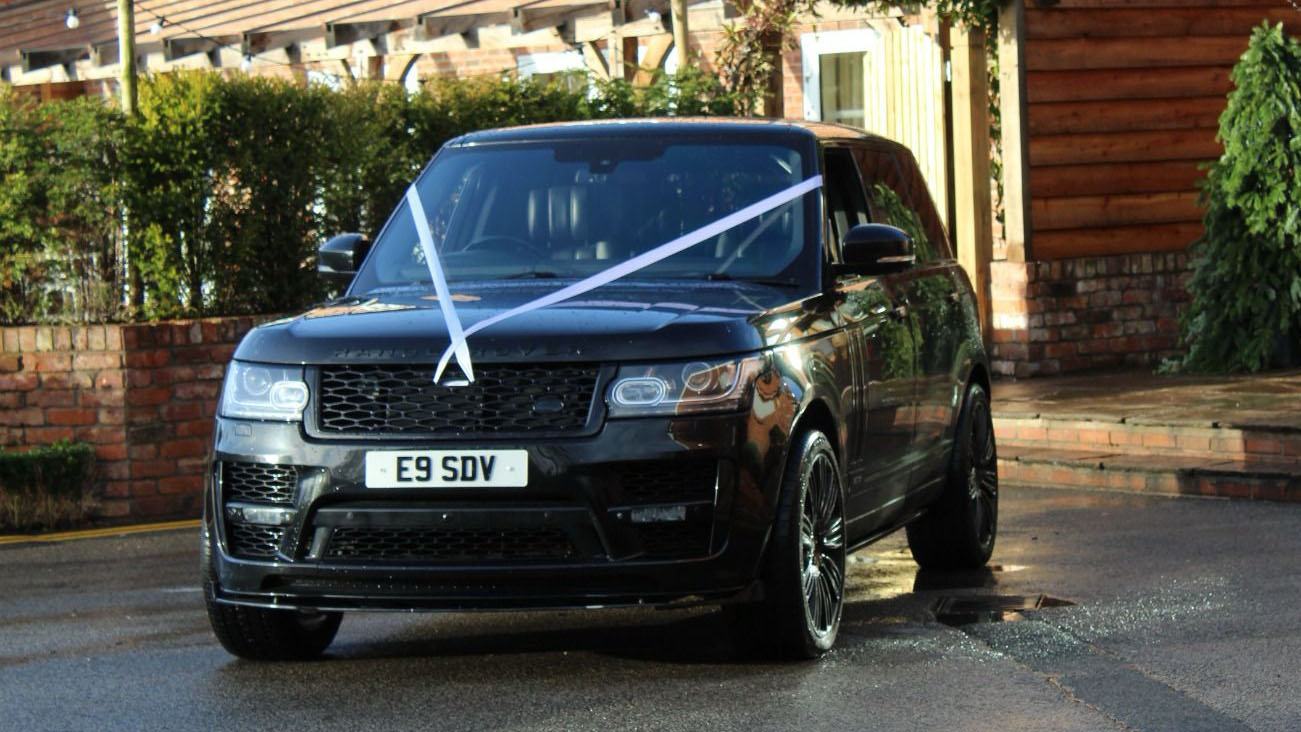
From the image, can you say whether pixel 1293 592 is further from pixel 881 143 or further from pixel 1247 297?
pixel 1247 297

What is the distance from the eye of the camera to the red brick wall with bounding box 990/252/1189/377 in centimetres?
1706

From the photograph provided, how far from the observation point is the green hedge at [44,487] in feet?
37.4

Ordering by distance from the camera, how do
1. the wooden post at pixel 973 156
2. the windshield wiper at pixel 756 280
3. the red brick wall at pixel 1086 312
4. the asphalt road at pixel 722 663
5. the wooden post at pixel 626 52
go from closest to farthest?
the asphalt road at pixel 722 663 → the windshield wiper at pixel 756 280 → the red brick wall at pixel 1086 312 → the wooden post at pixel 973 156 → the wooden post at pixel 626 52

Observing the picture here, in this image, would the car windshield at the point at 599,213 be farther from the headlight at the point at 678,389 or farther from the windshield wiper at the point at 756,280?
the headlight at the point at 678,389

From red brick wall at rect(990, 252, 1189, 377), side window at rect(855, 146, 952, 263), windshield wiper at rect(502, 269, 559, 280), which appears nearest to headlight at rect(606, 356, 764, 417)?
windshield wiper at rect(502, 269, 559, 280)

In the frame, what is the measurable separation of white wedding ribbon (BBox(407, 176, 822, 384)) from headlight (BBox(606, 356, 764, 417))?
461mm

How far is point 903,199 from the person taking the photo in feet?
30.3

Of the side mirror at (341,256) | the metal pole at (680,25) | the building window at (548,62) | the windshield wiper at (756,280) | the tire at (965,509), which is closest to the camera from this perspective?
the windshield wiper at (756,280)

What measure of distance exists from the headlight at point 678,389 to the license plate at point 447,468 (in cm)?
34

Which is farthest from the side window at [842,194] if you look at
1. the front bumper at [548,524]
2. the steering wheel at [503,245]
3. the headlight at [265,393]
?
the headlight at [265,393]

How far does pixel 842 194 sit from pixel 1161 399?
6.78 meters

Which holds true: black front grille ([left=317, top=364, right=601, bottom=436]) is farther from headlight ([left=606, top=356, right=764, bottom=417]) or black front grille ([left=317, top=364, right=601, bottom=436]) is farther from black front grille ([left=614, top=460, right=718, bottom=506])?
black front grille ([left=614, top=460, right=718, bottom=506])

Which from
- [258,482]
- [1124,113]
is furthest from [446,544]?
[1124,113]

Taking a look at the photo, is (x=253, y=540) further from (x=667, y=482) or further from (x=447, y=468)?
(x=667, y=482)
